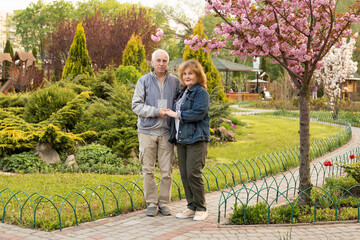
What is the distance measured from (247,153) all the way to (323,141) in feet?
7.28

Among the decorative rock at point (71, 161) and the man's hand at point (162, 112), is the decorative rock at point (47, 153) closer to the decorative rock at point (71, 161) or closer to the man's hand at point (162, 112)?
the decorative rock at point (71, 161)

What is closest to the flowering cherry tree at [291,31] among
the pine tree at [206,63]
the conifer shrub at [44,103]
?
the conifer shrub at [44,103]

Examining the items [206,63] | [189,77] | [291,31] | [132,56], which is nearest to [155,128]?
[189,77]

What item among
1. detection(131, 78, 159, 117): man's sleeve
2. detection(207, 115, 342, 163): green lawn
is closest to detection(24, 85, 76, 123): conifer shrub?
detection(207, 115, 342, 163): green lawn

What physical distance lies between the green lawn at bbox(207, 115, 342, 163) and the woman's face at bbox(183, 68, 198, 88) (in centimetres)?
446

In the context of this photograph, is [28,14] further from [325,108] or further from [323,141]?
[323,141]

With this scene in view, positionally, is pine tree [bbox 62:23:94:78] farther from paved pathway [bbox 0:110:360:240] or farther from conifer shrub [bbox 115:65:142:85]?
paved pathway [bbox 0:110:360:240]

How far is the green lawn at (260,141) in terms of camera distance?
9867mm

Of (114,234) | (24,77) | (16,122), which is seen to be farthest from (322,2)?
(24,77)

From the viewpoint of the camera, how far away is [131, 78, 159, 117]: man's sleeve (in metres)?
4.91

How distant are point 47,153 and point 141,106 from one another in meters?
3.83

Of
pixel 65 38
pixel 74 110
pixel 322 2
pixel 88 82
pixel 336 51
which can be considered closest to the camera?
pixel 322 2

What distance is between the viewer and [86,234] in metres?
4.33

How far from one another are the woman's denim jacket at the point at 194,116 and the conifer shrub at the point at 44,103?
5.12 m
